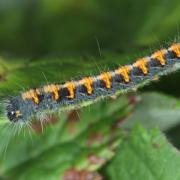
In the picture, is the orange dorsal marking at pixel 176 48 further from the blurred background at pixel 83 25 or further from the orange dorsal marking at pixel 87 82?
the orange dorsal marking at pixel 87 82

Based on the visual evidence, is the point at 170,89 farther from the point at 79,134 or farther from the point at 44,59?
the point at 44,59

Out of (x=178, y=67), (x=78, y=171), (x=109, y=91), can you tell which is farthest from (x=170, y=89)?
(x=78, y=171)

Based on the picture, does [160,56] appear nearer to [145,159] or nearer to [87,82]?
[87,82]

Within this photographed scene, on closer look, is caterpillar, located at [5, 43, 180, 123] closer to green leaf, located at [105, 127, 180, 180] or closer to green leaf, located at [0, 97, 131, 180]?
green leaf, located at [0, 97, 131, 180]

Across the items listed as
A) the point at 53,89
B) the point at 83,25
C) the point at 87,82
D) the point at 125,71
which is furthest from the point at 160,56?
the point at 83,25

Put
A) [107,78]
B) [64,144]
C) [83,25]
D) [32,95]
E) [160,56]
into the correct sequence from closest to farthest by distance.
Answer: [32,95] < [107,78] < [160,56] < [64,144] < [83,25]

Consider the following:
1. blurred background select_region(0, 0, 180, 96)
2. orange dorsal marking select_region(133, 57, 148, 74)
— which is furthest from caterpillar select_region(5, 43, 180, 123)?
blurred background select_region(0, 0, 180, 96)
